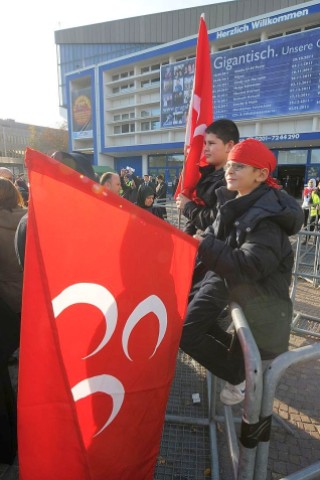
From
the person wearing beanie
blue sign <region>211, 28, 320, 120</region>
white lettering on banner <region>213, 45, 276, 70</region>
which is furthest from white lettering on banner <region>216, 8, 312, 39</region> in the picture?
the person wearing beanie

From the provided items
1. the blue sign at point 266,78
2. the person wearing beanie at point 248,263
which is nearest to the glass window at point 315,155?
the blue sign at point 266,78

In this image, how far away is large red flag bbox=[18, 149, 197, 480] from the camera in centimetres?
114

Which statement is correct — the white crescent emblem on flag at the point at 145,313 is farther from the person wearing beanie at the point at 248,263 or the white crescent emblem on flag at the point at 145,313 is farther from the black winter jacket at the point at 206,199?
the black winter jacket at the point at 206,199

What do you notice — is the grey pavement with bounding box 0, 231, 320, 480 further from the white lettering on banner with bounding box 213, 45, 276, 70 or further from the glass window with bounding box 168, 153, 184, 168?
the glass window with bounding box 168, 153, 184, 168

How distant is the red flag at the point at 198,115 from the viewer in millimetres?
2820

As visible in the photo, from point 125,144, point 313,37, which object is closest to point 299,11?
point 313,37

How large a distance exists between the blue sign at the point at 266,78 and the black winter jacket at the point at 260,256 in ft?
86.1

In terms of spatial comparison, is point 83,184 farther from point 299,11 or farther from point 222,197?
point 299,11

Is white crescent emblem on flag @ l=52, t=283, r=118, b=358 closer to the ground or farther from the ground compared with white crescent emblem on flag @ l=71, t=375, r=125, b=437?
farther from the ground

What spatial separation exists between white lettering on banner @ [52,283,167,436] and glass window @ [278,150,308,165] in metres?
28.1

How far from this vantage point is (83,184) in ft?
3.85

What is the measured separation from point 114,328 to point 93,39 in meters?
62.4

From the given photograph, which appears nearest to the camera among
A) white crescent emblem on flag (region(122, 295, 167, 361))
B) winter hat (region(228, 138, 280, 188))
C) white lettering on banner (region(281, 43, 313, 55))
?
white crescent emblem on flag (region(122, 295, 167, 361))

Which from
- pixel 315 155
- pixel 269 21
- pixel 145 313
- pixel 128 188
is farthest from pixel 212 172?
pixel 269 21
